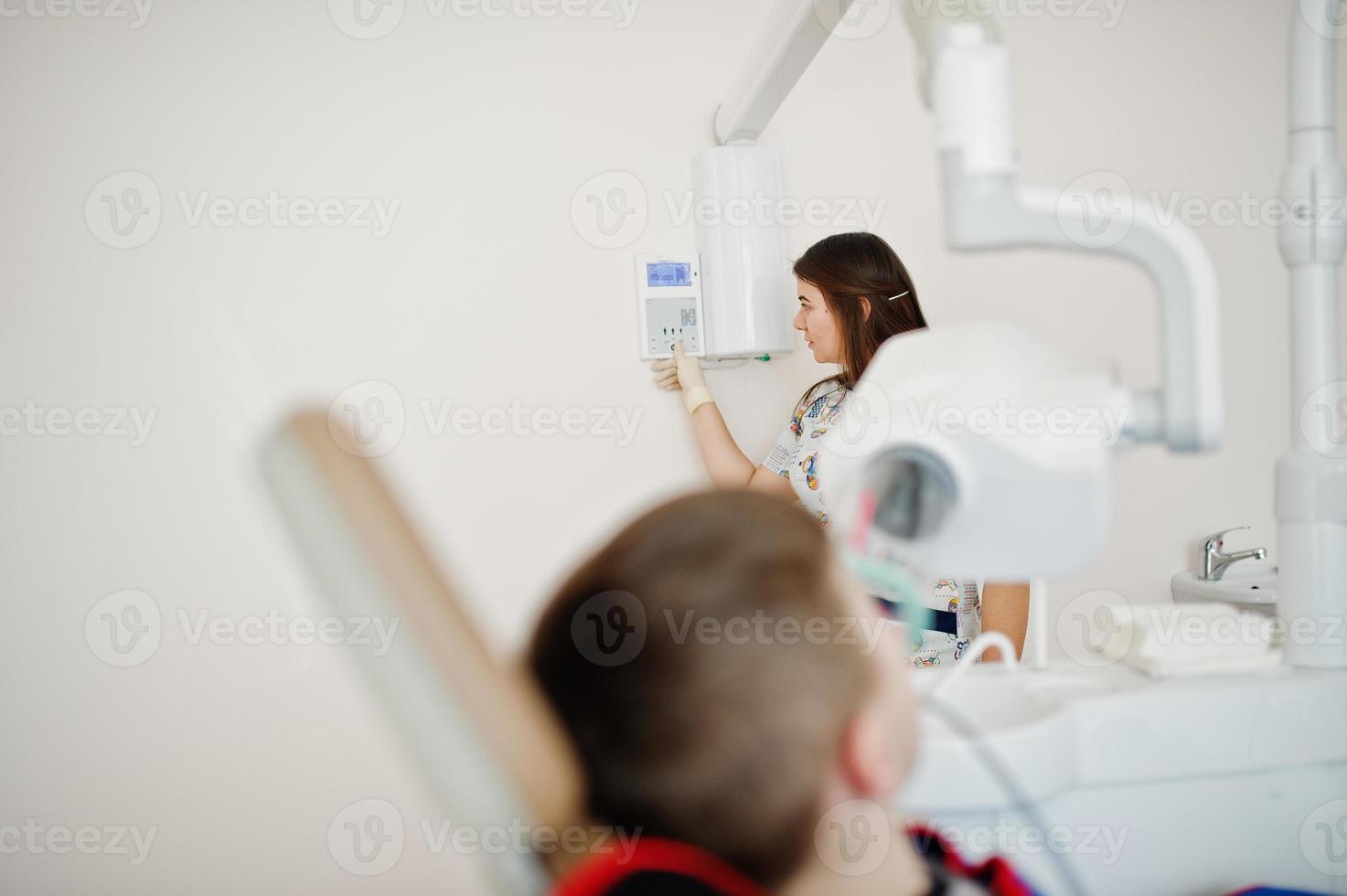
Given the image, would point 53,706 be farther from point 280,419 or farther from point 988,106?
point 988,106

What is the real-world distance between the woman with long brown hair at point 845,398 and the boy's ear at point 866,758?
135cm

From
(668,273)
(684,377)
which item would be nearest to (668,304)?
(668,273)

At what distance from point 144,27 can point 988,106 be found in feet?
6.30

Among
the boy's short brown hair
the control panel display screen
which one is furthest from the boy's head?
the control panel display screen

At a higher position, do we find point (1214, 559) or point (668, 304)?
point (668, 304)

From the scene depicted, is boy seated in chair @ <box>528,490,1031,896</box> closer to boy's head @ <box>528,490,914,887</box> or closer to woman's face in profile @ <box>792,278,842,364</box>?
boy's head @ <box>528,490,914,887</box>

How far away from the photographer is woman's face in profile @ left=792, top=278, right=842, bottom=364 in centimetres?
201

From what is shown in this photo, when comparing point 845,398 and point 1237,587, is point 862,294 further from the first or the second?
point 1237,587

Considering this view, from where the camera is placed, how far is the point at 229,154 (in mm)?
2029

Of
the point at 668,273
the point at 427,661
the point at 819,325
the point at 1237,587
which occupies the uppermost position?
the point at 668,273

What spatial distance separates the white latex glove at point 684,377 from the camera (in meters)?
2.14

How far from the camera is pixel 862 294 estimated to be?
1964 millimetres

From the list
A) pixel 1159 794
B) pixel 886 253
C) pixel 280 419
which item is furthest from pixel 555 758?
pixel 886 253

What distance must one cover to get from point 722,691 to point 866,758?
10 cm
